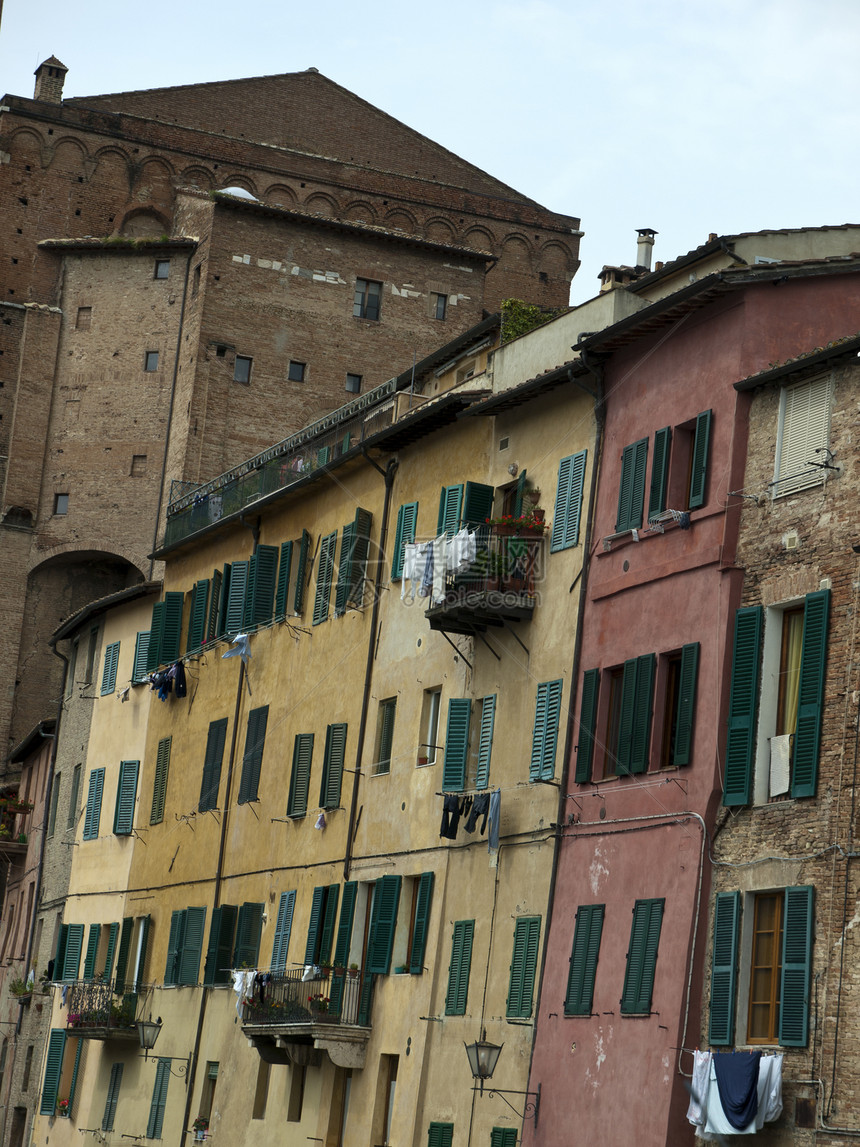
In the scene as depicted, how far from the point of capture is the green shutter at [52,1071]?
37.8 metres

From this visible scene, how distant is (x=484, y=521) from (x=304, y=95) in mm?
38228

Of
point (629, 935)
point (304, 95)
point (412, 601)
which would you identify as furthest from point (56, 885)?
point (304, 95)

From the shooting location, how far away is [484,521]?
24812 mm

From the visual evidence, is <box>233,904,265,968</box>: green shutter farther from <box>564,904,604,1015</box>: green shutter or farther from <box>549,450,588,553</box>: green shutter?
<box>564,904,604,1015</box>: green shutter

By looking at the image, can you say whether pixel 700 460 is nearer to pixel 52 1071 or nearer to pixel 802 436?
pixel 802 436

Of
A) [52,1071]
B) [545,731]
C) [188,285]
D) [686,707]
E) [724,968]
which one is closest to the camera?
[724,968]

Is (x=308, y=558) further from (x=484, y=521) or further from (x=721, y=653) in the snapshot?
(x=721, y=653)

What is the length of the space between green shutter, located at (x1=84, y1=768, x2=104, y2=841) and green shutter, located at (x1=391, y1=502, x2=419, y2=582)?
13.3m

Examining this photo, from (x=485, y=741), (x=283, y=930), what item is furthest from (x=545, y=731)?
(x=283, y=930)

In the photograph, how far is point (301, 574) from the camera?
31500mm

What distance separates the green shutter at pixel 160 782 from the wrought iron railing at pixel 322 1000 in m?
8.54

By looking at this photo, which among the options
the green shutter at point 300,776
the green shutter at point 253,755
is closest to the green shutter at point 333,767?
the green shutter at point 300,776

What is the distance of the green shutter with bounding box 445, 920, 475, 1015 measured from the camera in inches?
928

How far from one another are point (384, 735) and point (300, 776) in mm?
Answer: 2597
